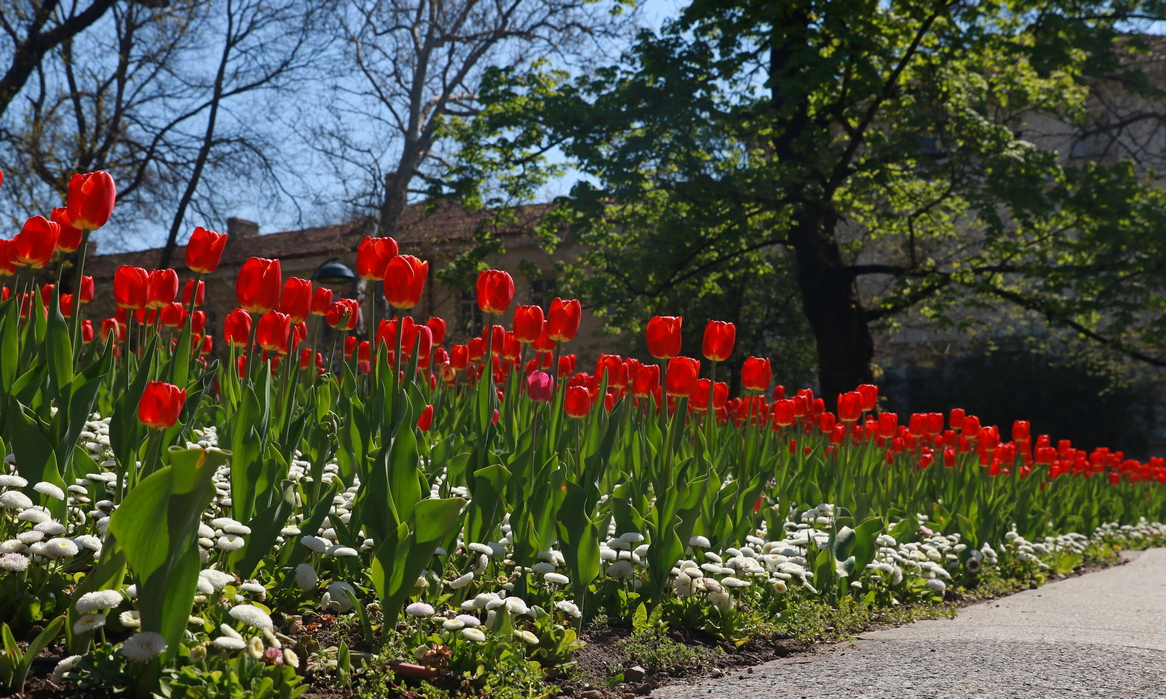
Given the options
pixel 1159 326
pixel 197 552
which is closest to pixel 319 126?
pixel 1159 326

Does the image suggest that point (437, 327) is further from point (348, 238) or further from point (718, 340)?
point (348, 238)

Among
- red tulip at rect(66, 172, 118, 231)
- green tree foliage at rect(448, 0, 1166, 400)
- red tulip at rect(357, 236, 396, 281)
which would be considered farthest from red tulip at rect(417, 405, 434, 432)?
green tree foliage at rect(448, 0, 1166, 400)

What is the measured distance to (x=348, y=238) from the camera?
2302 cm

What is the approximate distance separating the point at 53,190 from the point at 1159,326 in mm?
19832

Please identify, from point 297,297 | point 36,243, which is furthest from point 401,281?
point 36,243

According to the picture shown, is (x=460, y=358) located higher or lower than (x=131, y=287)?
lower

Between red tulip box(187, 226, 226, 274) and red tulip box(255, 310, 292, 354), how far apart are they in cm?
26

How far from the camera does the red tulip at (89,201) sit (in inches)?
94.4

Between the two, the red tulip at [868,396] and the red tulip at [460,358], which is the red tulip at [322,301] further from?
the red tulip at [868,396]

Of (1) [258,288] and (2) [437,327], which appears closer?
(1) [258,288]

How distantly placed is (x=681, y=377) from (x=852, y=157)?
12.0 metres

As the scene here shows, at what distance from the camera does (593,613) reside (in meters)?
2.92

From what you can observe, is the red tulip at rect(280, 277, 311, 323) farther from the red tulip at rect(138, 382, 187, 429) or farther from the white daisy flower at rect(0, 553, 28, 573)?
the white daisy flower at rect(0, 553, 28, 573)

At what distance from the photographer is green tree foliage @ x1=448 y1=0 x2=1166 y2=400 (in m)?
12.6
